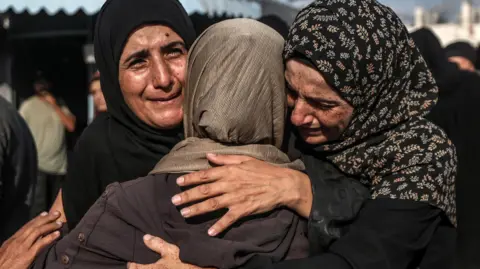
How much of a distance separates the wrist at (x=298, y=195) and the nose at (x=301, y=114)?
18 centimetres

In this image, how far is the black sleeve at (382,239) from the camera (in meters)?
1.68

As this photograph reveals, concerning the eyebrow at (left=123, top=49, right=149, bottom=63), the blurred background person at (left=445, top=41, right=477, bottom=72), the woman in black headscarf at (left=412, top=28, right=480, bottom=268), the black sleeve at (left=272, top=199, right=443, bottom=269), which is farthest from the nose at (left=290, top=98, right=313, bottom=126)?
the blurred background person at (left=445, top=41, right=477, bottom=72)

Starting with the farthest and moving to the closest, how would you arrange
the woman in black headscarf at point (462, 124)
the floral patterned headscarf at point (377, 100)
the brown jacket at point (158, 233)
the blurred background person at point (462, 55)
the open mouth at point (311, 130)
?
the blurred background person at point (462, 55) → the woman in black headscarf at point (462, 124) → the open mouth at point (311, 130) → the floral patterned headscarf at point (377, 100) → the brown jacket at point (158, 233)

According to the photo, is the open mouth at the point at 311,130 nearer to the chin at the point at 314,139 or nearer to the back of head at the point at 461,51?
the chin at the point at 314,139

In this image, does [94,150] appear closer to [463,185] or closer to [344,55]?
[344,55]

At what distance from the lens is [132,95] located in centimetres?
215

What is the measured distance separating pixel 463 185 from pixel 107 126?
2385 mm

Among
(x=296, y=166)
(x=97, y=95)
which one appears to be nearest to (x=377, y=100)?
(x=296, y=166)

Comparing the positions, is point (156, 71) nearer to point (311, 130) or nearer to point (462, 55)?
point (311, 130)

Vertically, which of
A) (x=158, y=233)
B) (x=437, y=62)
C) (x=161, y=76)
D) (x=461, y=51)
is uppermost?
(x=161, y=76)

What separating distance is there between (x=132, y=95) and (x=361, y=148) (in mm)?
781

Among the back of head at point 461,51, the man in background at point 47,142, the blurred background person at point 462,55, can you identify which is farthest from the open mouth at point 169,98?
the man in background at point 47,142

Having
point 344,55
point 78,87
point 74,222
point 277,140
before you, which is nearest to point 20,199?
point 74,222

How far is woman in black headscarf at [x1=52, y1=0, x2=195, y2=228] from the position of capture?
2.10 meters
